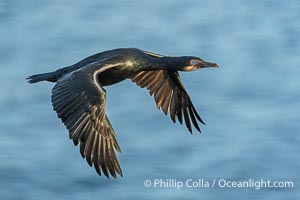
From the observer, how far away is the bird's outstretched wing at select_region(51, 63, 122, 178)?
44.1 feet

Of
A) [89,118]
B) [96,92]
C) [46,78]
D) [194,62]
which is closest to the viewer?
[89,118]

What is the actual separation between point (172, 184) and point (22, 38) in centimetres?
544

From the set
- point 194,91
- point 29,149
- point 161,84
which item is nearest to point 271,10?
point 194,91

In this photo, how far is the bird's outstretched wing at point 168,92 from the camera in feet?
51.1

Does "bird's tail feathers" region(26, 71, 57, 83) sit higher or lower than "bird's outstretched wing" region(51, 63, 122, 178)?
higher

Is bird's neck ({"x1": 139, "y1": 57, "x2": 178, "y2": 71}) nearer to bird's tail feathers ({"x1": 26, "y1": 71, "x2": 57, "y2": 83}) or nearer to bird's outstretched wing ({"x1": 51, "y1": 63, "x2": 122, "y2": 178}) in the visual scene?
bird's outstretched wing ({"x1": 51, "y1": 63, "x2": 122, "y2": 178})

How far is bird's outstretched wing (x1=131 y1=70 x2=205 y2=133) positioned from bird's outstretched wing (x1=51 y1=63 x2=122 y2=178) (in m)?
→ 1.74

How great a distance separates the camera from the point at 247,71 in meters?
20.6

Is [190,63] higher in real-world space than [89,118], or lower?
higher

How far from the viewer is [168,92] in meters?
15.6

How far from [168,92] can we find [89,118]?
2168mm

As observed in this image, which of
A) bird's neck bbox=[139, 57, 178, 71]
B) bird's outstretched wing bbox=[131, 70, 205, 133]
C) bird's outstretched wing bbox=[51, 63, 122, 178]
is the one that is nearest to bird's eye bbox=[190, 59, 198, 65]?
bird's neck bbox=[139, 57, 178, 71]

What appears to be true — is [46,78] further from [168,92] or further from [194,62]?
[168,92]

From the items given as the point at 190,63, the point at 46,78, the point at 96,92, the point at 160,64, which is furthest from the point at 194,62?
the point at 46,78
